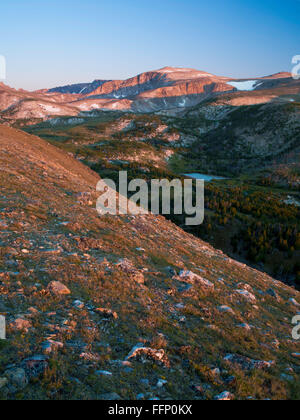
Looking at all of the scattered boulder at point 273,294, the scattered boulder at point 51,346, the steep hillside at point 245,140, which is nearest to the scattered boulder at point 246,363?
the scattered boulder at point 51,346

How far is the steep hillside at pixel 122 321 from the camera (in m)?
5.46

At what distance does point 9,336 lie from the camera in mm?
5793

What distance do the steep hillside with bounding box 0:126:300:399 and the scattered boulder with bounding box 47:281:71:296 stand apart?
4 cm

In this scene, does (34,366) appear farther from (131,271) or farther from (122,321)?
(131,271)

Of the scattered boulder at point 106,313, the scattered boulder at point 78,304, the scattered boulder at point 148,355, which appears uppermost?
the scattered boulder at point 78,304

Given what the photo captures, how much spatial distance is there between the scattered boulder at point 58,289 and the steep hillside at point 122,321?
41mm

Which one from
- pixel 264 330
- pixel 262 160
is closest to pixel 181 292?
pixel 264 330

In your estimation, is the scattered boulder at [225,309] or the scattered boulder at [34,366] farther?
the scattered boulder at [225,309]

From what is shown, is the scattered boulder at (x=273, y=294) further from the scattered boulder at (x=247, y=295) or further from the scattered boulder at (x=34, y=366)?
the scattered boulder at (x=34, y=366)

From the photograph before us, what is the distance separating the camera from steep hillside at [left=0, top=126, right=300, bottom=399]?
546 centimetres

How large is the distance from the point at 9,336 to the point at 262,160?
131872 millimetres

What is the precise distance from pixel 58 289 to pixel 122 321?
90.7 inches

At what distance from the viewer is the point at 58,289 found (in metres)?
7.98

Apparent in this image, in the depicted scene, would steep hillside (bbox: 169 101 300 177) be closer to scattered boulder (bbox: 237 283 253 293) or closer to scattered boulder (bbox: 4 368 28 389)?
scattered boulder (bbox: 237 283 253 293)
